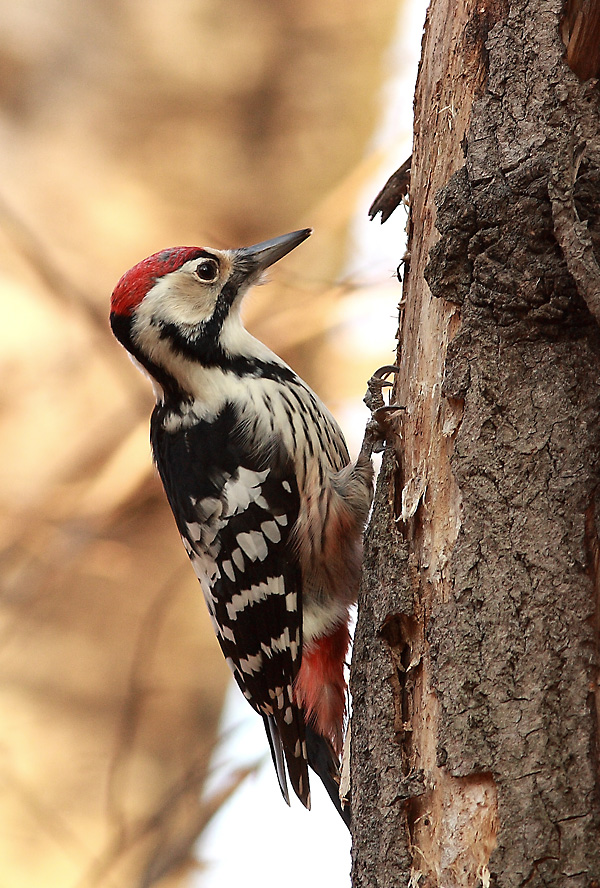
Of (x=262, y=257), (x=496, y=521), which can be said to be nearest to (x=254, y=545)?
(x=262, y=257)

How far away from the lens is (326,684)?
2340 millimetres

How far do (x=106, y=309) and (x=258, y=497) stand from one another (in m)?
1.52

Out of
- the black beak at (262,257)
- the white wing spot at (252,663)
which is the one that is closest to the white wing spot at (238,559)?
the white wing spot at (252,663)

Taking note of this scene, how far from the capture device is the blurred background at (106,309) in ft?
11.0

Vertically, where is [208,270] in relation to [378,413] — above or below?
above

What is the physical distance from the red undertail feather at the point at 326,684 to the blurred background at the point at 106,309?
131cm

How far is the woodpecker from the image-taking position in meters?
2.25

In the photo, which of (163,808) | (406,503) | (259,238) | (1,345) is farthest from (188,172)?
(163,808)

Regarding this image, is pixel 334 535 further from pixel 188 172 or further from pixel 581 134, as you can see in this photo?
pixel 188 172

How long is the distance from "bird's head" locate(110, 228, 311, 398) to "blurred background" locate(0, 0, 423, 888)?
36.6 inches

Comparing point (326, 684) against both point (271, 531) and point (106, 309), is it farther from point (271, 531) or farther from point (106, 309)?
point (106, 309)

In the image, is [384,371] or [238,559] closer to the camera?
[384,371]

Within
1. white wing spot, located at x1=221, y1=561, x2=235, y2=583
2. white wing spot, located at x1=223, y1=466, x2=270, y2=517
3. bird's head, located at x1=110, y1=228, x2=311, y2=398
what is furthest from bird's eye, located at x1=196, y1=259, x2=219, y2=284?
white wing spot, located at x1=221, y1=561, x2=235, y2=583

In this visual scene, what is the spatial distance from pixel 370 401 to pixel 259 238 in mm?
1782
